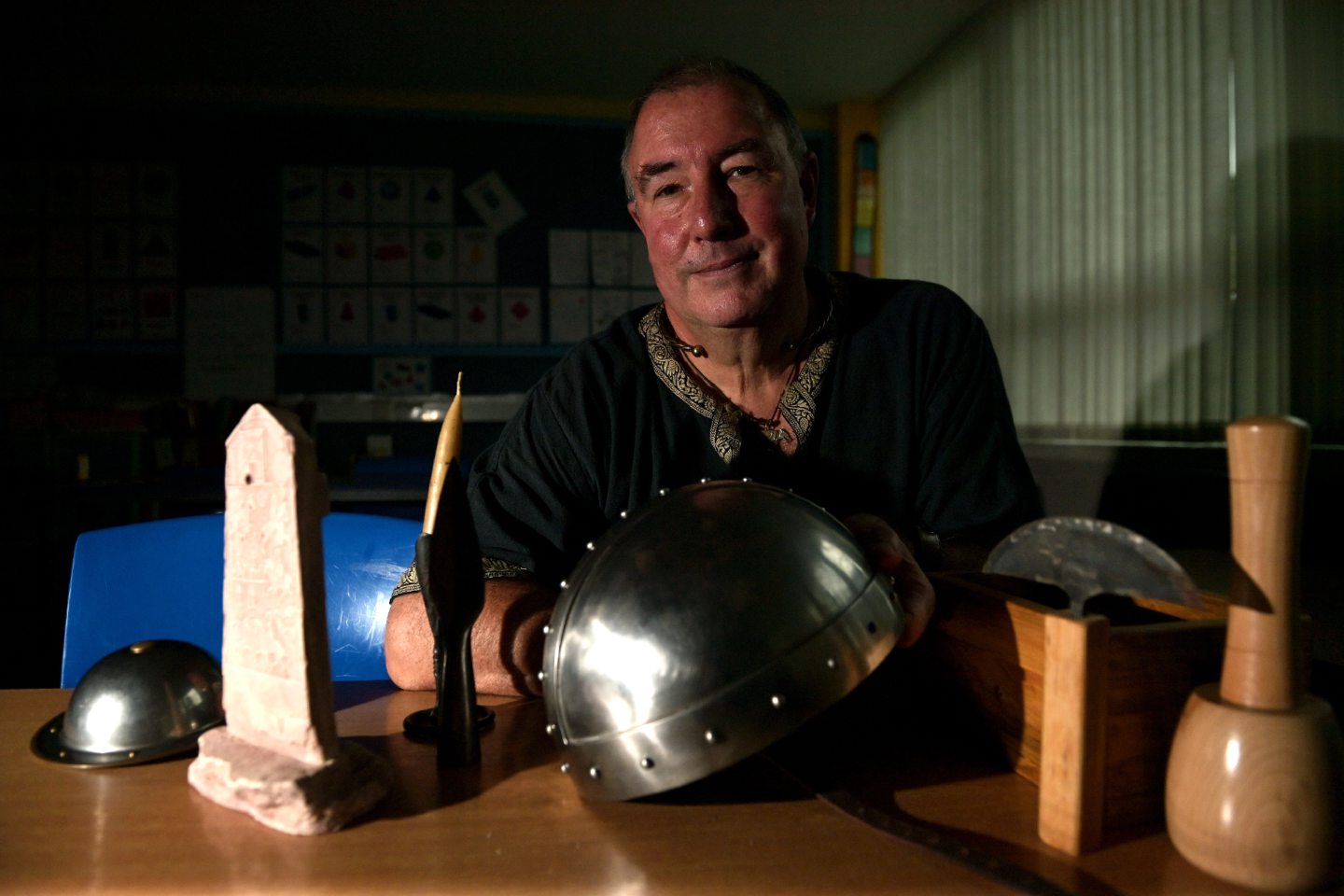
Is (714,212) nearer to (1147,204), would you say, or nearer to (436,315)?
(1147,204)

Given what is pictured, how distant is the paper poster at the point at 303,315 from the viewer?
476cm

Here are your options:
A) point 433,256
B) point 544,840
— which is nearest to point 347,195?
point 433,256

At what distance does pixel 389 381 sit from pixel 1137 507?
12.2 ft

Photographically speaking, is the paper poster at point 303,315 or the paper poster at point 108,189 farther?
the paper poster at point 303,315

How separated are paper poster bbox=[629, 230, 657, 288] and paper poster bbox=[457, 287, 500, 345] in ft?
2.55

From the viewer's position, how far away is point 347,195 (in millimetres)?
4785

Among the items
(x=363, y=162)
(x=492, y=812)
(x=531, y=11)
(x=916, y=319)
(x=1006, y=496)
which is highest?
(x=531, y=11)

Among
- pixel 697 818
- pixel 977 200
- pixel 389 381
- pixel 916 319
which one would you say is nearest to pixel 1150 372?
pixel 977 200

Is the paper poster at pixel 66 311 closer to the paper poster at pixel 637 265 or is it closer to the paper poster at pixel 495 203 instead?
the paper poster at pixel 495 203

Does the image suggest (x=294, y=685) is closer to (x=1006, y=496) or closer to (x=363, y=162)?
(x=1006, y=496)

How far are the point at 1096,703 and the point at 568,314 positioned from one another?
458 cm

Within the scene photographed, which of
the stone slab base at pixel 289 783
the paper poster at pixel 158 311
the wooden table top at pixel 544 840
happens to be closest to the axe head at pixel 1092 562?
the wooden table top at pixel 544 840

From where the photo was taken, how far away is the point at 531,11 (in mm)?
3770

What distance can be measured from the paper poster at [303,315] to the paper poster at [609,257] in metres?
1.49
